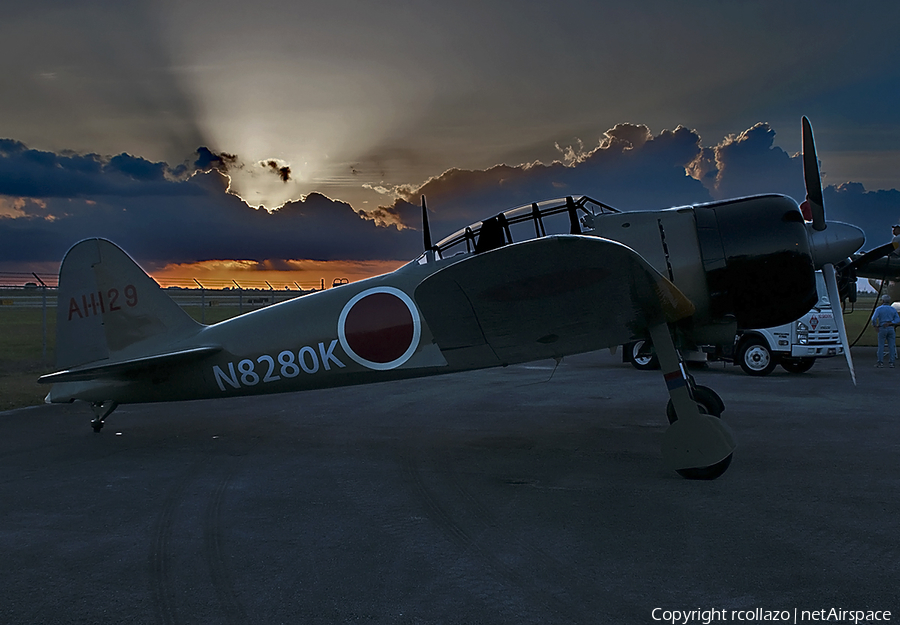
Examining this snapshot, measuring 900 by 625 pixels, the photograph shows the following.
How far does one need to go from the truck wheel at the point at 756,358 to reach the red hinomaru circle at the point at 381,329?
9760 mm

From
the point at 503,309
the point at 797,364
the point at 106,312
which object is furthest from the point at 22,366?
the point at 797,364

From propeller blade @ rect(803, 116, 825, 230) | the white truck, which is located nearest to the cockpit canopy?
propeller blade @ rect(803, 116, 825, 230)

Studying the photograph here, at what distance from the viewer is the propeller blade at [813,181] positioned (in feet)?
19.4

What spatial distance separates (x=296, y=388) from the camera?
666 centimetres

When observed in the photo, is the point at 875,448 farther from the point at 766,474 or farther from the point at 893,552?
the point at 893,552

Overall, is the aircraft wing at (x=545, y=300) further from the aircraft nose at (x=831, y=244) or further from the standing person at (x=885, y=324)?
the standing person at (x=885, y=324)

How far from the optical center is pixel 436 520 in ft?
14.0

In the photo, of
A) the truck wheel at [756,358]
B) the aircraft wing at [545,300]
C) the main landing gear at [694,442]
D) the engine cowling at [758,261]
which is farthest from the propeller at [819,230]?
the truck wheel at [756,358]

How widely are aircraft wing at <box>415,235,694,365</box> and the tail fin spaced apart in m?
3.62

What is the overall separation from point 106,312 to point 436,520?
5161 mm

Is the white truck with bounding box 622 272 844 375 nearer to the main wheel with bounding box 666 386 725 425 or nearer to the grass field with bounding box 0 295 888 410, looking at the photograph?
the grass field with bounding box 0 295 888 410

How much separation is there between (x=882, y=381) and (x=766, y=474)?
878 centimetres

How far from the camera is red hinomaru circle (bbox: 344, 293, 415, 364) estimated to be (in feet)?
20.9

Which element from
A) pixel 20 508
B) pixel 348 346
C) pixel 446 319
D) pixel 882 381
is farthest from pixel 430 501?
pixel 882 381
